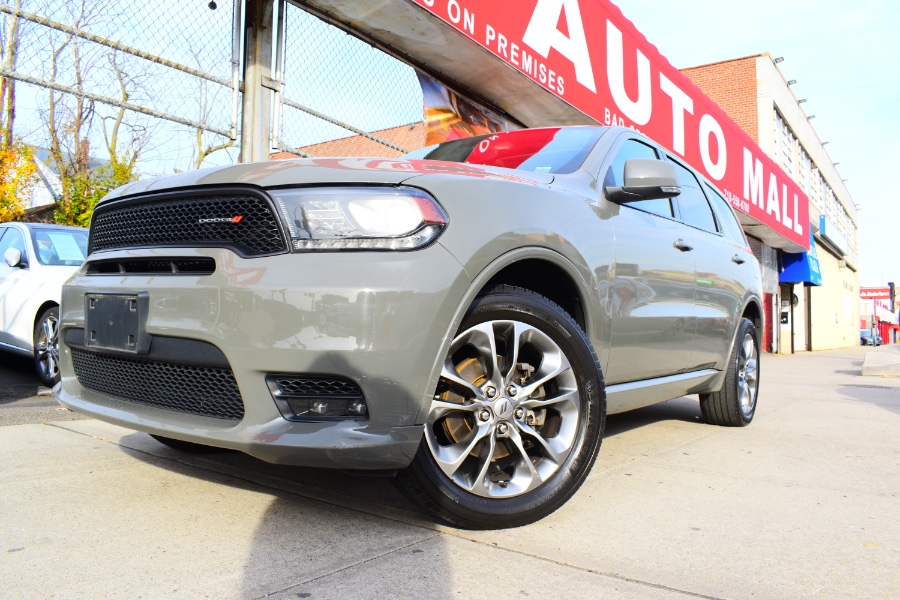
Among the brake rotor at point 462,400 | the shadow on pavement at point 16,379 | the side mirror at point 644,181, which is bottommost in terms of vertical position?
the shadow on pavement at point 16,379

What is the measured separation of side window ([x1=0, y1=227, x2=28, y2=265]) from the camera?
6262 millimetres

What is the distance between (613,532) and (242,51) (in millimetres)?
5003

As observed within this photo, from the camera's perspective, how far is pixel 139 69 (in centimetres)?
520

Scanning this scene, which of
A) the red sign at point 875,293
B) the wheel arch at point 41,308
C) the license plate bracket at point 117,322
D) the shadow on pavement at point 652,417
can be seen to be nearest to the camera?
the license plate bracket at point 117,322

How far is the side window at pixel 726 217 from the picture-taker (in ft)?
15.6

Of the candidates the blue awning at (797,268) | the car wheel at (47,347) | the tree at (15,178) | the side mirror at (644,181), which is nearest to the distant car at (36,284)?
the car wheel at (47,347)

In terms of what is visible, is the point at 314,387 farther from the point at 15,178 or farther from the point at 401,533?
the point at 15,178

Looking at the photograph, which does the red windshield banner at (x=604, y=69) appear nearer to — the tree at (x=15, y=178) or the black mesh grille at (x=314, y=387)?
the black mesh grille at (x=314, y=387)

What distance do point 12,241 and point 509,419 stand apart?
6.00 m

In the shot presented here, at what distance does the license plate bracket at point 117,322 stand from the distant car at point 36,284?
11.4 ft

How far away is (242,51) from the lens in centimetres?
577

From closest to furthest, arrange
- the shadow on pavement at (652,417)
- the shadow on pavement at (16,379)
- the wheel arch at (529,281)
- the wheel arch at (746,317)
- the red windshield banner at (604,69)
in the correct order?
the wheel arch at (529,281) < the wheel arch at (746,317) < the shadow on pavement at (652,417) < the shadow on pavement at (16,379) < the red windshield banner at (604,69)

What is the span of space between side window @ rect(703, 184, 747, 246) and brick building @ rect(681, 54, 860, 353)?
17.4 m

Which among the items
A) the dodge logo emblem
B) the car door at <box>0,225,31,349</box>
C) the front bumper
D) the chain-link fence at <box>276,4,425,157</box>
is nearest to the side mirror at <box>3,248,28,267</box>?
the car door at <box>0,225,31,349</box>
